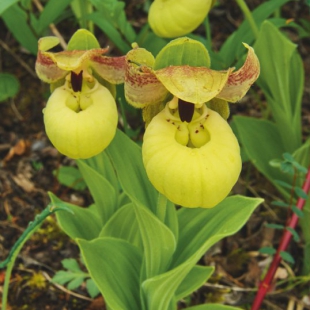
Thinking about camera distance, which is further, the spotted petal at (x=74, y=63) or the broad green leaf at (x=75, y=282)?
the broad green leaf at (x=75, y=282)

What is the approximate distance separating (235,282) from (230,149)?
33.1 inches

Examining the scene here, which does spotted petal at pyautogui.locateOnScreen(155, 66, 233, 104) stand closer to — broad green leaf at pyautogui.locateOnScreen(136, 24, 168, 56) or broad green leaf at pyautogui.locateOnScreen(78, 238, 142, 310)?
broad green leaf at pyautogui.locateOnScreen(78, 238, 142, 310)

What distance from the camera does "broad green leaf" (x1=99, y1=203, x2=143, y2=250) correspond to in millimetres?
1379

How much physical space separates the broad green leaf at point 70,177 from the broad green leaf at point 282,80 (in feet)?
2.27

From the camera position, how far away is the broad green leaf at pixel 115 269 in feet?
4.10

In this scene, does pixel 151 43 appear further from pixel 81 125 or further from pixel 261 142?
pixel 81 125

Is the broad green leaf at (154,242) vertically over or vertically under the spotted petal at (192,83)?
under

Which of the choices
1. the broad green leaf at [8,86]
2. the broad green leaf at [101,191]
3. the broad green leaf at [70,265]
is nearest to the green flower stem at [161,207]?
the broad green leaf at [101,191]

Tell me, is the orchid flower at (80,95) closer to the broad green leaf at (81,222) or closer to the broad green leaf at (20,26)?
A: the broad green leaf at (81,222)

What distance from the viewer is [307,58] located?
2.34 metres

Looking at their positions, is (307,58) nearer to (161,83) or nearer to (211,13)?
(211,13)

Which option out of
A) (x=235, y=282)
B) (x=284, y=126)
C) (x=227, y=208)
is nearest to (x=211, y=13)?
(x=284, y=126)

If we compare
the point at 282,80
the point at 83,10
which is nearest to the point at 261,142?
the point at 282,80

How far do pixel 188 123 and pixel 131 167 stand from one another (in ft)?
0.80
